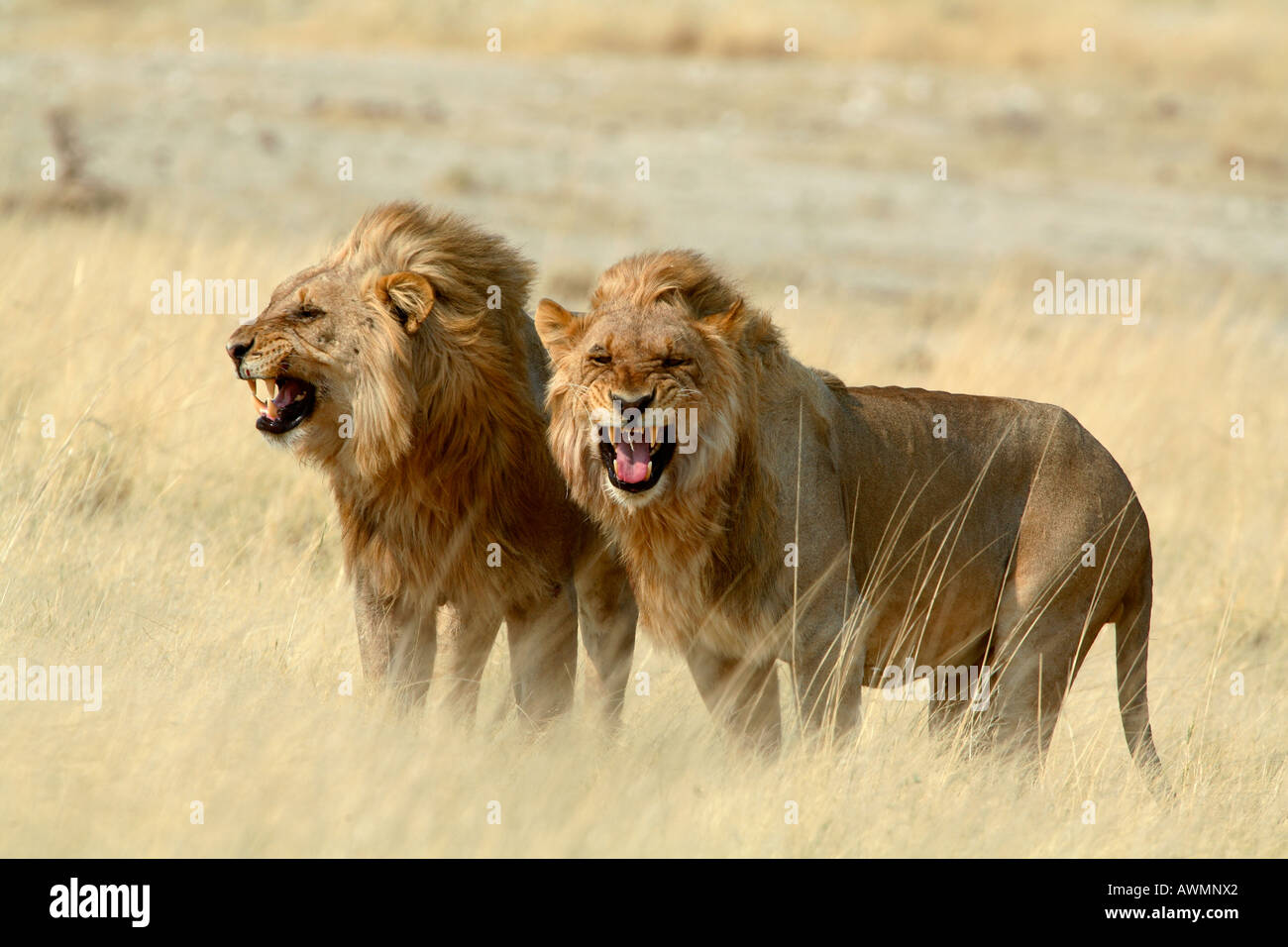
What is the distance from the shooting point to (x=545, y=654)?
5.57m

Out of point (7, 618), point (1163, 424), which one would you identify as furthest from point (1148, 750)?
point (1163, 424)

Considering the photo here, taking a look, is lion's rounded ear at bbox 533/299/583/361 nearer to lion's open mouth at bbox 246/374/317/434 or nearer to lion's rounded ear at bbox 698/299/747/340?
lion's rounded ear at bbox 698/299/747/340

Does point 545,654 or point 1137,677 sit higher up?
point 545,654

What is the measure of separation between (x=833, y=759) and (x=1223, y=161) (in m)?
19.2

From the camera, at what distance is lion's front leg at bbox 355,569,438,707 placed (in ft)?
18.3

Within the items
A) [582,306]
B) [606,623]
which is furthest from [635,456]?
[582,306]

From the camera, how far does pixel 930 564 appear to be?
223 inches

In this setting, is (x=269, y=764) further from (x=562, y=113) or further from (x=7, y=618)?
(x=562, y=113)

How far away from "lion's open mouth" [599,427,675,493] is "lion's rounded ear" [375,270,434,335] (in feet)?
2.45

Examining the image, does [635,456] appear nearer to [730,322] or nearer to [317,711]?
[730,322]

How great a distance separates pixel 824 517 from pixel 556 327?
1046 mm

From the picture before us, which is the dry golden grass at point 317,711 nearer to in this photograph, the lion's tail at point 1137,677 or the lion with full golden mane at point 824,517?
the lion's tail at point 1137,677

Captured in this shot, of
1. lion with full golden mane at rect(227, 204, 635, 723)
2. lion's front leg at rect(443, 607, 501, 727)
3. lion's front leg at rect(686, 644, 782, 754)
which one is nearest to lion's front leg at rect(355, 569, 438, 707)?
lion with full golden mane at rect(227, 204, 635, 723)

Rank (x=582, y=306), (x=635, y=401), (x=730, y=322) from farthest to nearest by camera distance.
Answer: (x=582, y=306) → (x=730, y=322) → (x=635, y=401)
